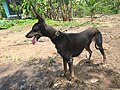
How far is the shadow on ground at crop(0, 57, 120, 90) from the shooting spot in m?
4.81

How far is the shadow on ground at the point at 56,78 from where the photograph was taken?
4.81 m

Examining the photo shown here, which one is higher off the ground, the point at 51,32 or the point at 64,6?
the point at 51,32

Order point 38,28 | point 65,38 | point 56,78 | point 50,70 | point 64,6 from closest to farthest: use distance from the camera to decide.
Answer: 1. point 38,28
2. point 65,38
3. point 56,78
4. point 50,70
5. point 64,6

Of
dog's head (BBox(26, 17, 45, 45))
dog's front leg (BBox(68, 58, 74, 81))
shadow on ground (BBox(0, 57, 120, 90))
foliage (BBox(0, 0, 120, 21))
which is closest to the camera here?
dog's head (BBox(26, 17, 45, 45))

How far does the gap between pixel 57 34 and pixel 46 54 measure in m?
2.52

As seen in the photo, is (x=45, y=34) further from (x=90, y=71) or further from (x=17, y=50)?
(x=17, y=50)

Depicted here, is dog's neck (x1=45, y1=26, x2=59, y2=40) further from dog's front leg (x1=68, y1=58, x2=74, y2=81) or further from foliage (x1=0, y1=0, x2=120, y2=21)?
foliage (x1=0, y1=0, x2=120, y2=21)

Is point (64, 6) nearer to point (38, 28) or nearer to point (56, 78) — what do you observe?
point (56, 78)

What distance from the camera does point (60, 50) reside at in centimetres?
463

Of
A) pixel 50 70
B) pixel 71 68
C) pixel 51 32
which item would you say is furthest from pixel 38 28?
pixel 50 70

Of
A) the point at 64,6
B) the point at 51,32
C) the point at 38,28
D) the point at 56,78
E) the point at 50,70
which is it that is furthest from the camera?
the point at 64,6

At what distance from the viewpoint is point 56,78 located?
5.15m

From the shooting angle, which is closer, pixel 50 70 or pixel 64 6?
pixel 50 70

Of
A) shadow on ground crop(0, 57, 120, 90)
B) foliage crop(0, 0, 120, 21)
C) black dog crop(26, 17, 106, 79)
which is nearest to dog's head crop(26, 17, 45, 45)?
black dog crop(26, 17, 106, 79)
